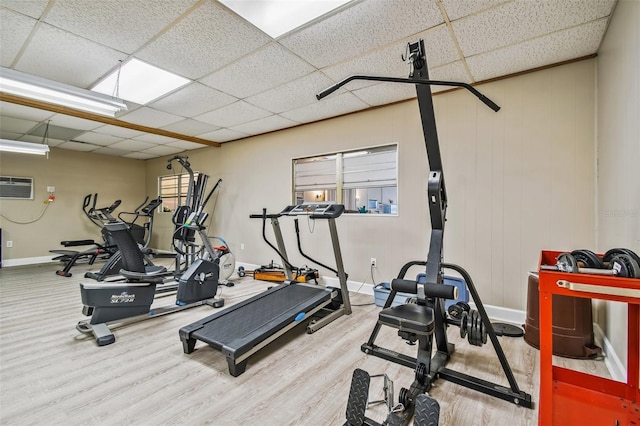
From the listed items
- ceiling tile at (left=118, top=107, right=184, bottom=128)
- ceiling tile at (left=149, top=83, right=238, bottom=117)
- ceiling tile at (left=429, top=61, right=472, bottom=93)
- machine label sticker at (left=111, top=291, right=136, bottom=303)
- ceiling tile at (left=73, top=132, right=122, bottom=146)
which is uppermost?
ceiling tile at (left=73, top=132, right=122, bottom=146)

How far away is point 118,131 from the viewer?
17.0 feet

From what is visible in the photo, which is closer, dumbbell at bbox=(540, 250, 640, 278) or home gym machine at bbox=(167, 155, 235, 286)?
dumbbell at bbox=(540, 250, 640, 278)

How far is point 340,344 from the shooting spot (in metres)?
2.54

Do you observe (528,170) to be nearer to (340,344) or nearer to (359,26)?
A: (359,26)

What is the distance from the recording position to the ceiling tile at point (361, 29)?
204cm

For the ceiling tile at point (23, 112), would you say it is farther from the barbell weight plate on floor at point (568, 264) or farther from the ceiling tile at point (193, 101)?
the barbell weight plate on floor at point (568, 264)

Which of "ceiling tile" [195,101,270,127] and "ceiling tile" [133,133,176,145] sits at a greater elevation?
"ceiling tile" [133,133,176,145]

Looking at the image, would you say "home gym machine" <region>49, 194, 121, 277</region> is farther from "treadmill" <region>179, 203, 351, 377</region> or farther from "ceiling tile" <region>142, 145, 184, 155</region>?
"treadmill" <region>179, 203, 351, 377</region>

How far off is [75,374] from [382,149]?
3.89m

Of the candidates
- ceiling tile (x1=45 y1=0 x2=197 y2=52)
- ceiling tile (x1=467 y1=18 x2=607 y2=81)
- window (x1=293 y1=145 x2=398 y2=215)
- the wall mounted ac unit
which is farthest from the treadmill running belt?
the wall mounted ac unit

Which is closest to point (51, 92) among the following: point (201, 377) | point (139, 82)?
point (139, 82)

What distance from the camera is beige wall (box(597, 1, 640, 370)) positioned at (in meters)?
1.69

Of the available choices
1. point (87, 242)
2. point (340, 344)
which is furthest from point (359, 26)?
point (87, 242)

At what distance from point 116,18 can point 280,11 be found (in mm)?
1272
